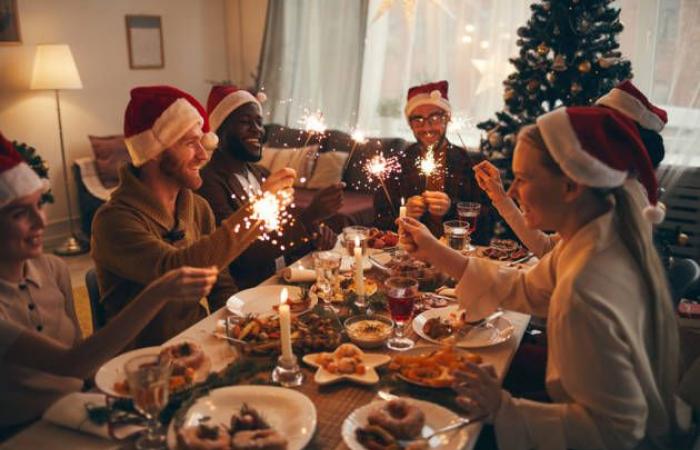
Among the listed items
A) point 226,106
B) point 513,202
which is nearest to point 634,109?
point 513,202

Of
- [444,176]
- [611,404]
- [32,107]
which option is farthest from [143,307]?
[32,107]

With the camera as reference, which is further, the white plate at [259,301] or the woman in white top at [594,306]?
the white plate at [259,301]

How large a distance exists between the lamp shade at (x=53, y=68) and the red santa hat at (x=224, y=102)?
116 inches

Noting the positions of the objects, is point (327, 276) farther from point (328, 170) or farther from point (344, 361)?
point (328, 170)

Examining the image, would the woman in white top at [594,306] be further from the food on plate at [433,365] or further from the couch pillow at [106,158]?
the couch pillow at [106,158]

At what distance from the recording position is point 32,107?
17.9ft

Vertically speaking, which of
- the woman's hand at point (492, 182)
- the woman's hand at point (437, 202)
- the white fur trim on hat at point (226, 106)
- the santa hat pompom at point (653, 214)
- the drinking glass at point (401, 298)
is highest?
the white fur trim on hat at point (226, 106)

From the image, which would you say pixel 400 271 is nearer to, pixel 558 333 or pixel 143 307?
pixel 558 333

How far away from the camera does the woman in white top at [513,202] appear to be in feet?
7.57

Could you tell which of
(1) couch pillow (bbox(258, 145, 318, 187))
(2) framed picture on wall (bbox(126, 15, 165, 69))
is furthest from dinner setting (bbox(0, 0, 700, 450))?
(2) framed picture on wall (bbox(126, 15, 165, 69))

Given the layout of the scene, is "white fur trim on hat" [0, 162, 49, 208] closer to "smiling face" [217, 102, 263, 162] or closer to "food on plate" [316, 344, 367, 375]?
"food on plate" [316, 344, 367, 375]

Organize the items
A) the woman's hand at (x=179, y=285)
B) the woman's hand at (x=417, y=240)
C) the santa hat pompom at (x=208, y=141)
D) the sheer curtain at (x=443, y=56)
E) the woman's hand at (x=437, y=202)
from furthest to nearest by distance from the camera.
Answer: the sheer curtain at (x=443, y=56), the woman's hand at (x=437, y=202), the santa hat pompom at (x=208, y=141), the woman's hand at (x=417, y=240), the woman's hand at (x=179, y=285)

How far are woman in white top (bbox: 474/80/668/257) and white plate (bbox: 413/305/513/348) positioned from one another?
0.37 m

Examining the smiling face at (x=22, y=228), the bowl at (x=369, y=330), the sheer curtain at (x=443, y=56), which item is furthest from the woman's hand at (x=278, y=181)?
the sheer curtain at (x=443, y=56)
